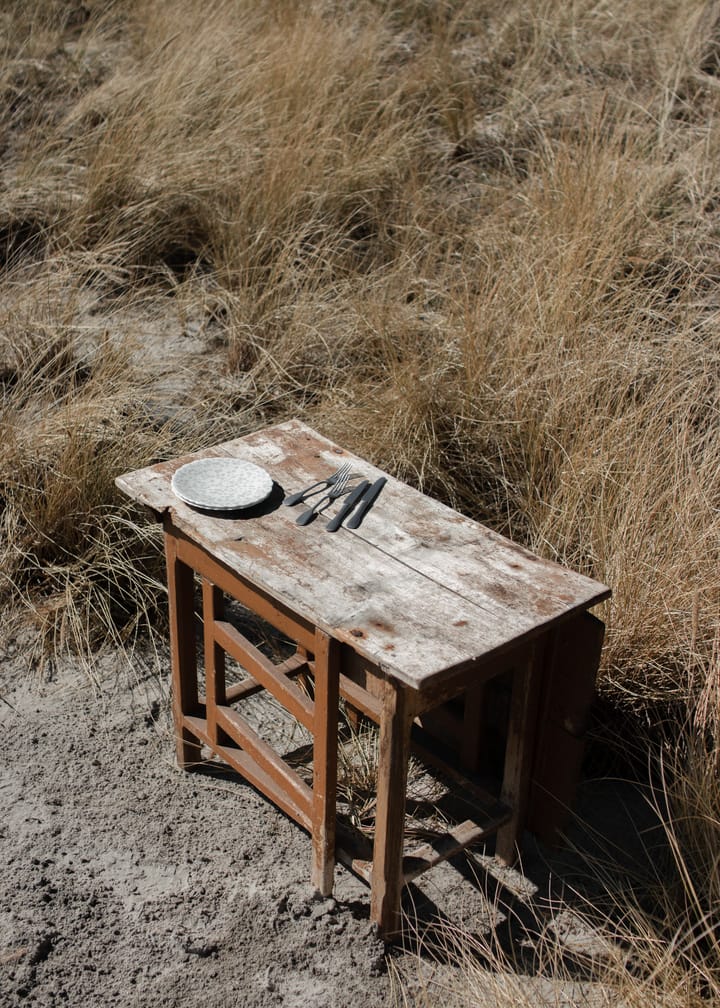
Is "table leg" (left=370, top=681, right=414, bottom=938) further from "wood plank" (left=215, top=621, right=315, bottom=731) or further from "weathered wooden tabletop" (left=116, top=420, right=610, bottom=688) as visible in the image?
"wood plank" (left=215, top=621, right=315, bottom=731)

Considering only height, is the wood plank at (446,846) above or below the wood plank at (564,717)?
below

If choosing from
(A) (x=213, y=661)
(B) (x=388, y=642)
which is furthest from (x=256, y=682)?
(B) (x=388, y=642)

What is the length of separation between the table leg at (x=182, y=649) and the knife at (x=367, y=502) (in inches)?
16.9

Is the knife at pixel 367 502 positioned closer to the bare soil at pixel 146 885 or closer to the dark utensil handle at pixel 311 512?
the dark utensil handle at pixel 311 512

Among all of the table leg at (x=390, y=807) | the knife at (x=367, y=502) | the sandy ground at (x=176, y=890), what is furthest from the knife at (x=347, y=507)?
the sandy ground at (x=176, y=890)

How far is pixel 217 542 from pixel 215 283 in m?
2.22

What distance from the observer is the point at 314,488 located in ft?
8.15

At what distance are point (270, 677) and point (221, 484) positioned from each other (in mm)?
431

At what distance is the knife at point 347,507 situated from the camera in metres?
2.32

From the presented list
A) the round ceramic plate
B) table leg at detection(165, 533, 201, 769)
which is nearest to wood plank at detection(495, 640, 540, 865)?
the round ceramic plate

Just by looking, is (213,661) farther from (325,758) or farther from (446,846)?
(446,846)

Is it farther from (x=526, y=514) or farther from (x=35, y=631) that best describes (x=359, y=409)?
(x=35, y=631)

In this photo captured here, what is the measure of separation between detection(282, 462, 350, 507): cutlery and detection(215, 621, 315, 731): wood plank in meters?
0.34

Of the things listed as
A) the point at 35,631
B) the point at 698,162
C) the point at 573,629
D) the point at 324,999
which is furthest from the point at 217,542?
the point at 698,162
